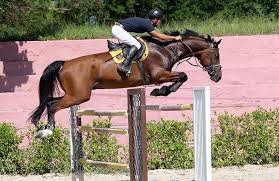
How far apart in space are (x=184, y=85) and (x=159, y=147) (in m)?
2.96

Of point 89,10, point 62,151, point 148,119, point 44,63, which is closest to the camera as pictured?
point 62,151

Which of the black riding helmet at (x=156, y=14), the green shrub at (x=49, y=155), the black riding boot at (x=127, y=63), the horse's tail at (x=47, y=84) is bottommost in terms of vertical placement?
the green shrub at (x=49, y=155)

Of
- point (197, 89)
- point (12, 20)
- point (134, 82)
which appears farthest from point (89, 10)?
point (197, 89)

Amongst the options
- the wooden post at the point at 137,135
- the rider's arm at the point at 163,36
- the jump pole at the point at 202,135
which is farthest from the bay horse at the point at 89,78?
the jump pole at the point at 202,135

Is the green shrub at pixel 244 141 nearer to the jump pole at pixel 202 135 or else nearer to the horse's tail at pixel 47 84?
the horse's tail at pixel 47 84

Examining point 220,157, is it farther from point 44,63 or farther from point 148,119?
point 44,63

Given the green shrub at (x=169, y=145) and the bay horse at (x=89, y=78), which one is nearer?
the bay horse at (x=89, y=78)

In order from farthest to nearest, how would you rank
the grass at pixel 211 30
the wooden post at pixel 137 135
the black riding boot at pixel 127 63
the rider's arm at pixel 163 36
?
the grass at pixel 211 30 → the rider's arm at pixel 163 36 → the black riding boot at pixel 127 63 → the wooden post at pixel 137 135

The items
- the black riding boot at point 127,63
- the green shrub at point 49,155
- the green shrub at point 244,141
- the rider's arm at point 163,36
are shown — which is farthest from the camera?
the green shrub at point 244,141

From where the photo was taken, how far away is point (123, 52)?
424 inches

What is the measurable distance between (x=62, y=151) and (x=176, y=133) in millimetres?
1920

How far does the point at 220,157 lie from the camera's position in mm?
11906

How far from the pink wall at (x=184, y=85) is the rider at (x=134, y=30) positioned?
214cm

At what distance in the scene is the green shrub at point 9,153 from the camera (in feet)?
38.0
